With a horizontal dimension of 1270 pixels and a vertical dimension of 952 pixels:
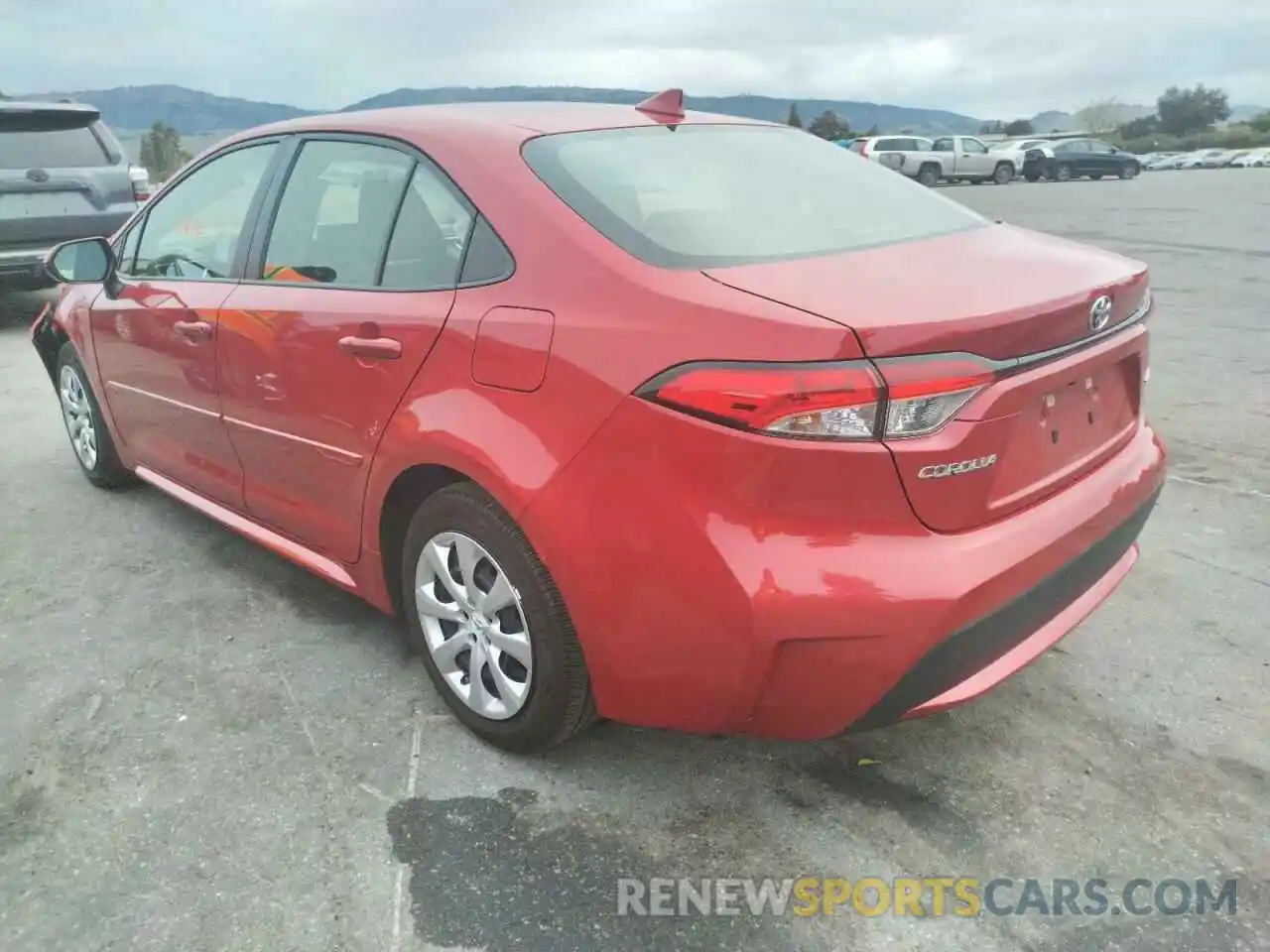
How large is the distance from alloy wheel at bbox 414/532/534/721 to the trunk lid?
3.07 ft

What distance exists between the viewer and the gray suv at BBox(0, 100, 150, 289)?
8.30 meters

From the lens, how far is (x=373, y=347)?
271cm

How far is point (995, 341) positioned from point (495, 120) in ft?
4.91

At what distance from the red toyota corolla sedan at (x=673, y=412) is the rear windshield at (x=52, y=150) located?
6.41 metres

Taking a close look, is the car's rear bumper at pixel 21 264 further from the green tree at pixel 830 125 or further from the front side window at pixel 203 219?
the green tree at pixel 830 125

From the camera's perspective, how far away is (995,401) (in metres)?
2.06

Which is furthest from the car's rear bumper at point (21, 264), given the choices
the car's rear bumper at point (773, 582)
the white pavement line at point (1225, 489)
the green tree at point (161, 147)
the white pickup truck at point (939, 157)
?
the white pickup truck at point (939, 157)

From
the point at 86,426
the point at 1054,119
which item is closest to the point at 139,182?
the point at 86,426

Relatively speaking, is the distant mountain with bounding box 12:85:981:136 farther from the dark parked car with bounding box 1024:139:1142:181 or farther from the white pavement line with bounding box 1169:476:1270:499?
the dark parked car with bounding box 1024:139:1142:181

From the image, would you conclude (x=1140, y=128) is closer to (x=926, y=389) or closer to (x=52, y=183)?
(x=52, y=183)

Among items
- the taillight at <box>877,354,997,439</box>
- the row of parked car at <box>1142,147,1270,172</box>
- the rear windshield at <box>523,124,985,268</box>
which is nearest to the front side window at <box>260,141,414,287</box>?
the rear windshield at <box>523,124,985,268</box>

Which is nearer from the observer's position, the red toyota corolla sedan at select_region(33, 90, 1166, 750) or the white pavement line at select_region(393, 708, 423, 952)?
A: the red toyota corolla sedan at select_region(33, 90, 1166, 750)

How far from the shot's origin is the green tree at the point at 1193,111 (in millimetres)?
83625

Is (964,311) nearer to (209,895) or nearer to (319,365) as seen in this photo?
(319,365)
